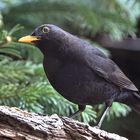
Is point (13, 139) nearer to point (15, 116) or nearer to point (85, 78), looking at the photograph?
point (15, 116)

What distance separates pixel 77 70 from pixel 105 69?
20 centimetres

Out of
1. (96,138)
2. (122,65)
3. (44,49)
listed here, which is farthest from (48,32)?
(122,65)

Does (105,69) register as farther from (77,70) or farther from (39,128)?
(39,128)

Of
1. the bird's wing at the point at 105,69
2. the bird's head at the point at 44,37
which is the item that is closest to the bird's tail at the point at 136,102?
the bird's wing at the point at 105,69

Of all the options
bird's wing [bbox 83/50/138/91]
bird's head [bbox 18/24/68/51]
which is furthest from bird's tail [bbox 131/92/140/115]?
bird's head [bbox 18/24/68/51]

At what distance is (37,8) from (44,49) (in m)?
0.93

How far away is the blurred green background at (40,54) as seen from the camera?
82.5 inches

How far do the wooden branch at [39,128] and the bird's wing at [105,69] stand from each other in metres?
0.38

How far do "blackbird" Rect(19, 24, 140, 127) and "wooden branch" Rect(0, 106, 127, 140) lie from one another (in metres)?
0.24

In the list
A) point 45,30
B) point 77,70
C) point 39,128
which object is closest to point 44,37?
point 45,30

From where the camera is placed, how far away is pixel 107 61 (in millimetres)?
2273

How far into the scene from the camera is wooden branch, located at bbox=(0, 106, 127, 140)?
1686 millimetres

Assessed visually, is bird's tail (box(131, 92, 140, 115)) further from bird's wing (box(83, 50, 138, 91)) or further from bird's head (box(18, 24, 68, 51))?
bird's head (box(18, 24, 68, 51))

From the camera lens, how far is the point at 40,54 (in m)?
2.64
